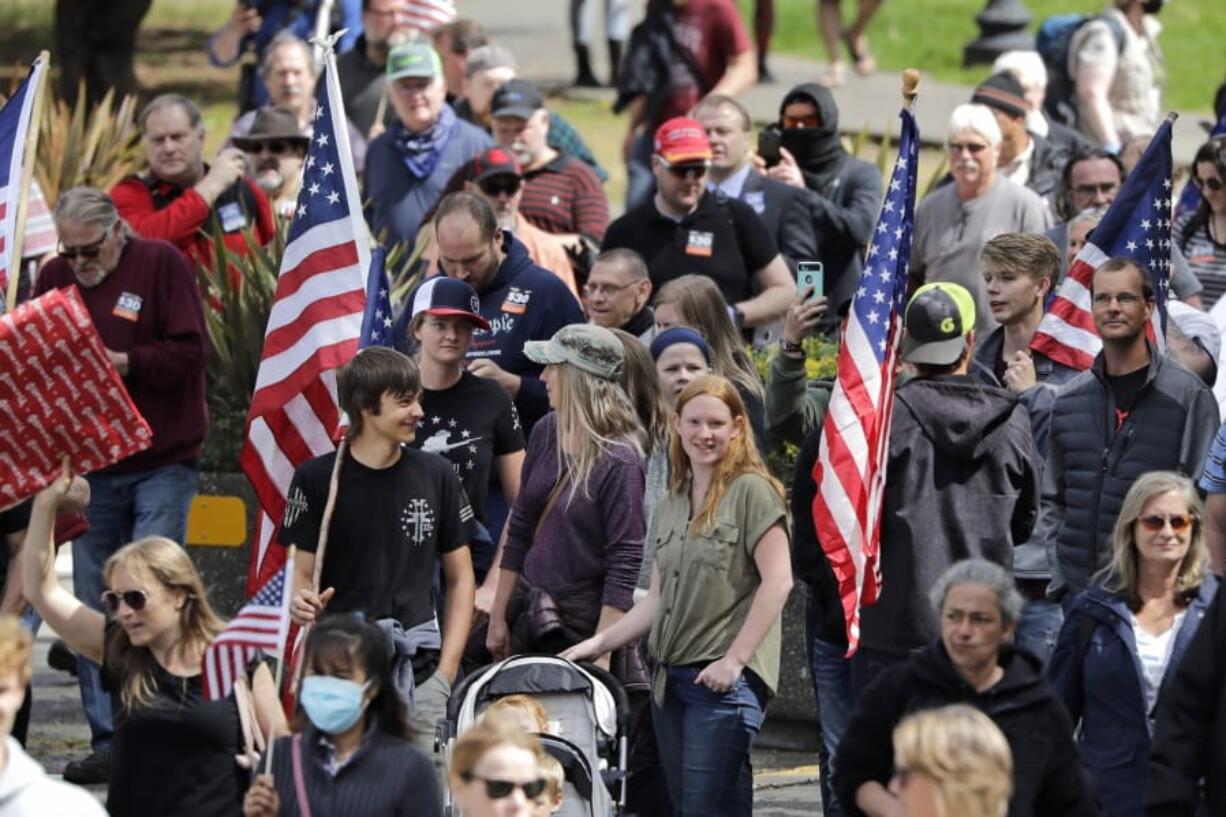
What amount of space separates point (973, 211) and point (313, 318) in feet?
11.2

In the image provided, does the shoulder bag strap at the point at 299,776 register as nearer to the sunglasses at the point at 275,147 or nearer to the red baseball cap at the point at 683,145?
the red baseball cap at the point at 683,145

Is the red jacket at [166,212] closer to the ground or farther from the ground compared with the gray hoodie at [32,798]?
closer to the ground

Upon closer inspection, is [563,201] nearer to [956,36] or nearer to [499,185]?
[499,185]

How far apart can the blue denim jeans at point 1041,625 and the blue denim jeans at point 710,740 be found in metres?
1.03

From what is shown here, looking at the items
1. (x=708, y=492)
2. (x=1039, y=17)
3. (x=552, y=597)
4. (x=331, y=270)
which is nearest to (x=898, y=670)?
(x=708, y=492)

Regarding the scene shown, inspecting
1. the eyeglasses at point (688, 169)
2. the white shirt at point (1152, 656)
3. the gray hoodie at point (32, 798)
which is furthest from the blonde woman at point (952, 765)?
the eyeglasses at point (688, 169)

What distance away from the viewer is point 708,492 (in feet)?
30.0

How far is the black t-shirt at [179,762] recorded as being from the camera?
26.2 feet

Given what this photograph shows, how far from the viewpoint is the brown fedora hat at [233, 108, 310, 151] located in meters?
14.0

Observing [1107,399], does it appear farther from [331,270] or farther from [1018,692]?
[331,270]

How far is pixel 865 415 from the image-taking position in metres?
9.20

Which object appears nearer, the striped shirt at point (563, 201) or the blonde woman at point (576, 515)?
the blonde woman at point (576, 515)

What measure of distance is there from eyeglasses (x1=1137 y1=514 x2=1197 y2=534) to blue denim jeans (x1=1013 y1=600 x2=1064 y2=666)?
4.38 ft

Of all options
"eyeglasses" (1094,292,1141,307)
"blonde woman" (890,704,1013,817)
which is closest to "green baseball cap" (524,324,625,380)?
"eyeglasses" (1094,292,1141,307)
